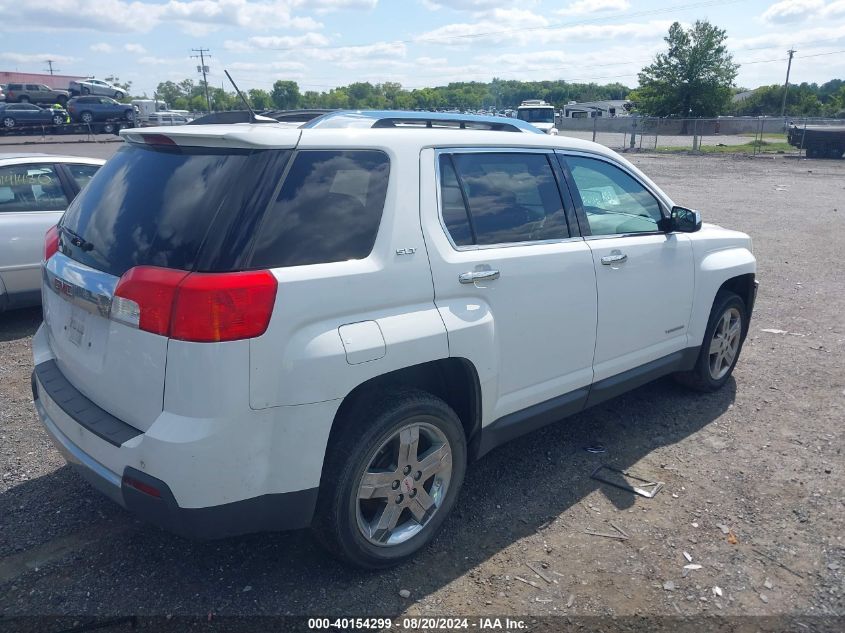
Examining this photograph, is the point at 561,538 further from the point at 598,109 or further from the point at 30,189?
the point at 598,109

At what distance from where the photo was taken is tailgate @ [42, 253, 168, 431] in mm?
2545

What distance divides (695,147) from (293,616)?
3670 centimetres

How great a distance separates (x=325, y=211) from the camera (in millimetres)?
2785

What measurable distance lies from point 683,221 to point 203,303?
3289 mm

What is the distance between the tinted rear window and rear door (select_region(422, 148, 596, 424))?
879mm

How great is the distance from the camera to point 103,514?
3.53 metres

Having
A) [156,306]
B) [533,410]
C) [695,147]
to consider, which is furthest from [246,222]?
[695,147]

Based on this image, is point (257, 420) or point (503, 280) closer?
point (257, 420)

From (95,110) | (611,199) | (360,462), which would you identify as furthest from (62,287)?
(95,110)

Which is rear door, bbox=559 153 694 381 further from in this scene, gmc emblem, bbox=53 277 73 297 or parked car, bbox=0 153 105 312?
parked car, bbox=0 153 105 312

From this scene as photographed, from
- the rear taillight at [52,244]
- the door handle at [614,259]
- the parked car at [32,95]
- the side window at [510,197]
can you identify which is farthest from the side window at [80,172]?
the parked car at [32,95]

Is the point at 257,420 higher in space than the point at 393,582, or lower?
higher

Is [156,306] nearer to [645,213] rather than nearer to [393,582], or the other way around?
[393,582]

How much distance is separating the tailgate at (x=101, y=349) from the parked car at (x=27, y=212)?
3490 mm
